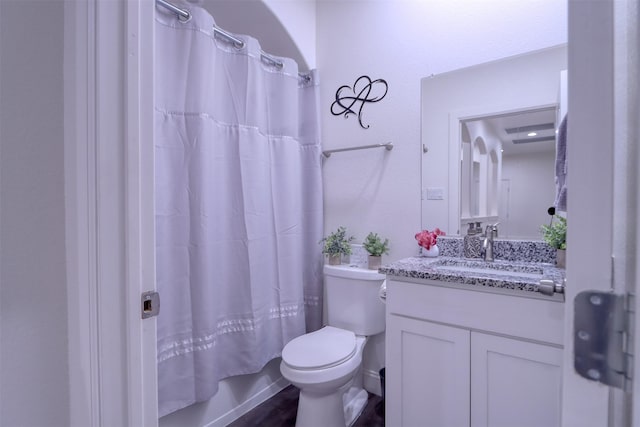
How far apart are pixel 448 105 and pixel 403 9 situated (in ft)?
2.18

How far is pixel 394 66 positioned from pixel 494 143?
2.45ft

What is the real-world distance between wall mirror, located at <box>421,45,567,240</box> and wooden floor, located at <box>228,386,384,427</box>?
110 centimetres

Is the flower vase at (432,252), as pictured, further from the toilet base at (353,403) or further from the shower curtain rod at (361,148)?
the toilet base at (353,403)

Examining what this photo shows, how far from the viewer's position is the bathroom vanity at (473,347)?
3.51 feet

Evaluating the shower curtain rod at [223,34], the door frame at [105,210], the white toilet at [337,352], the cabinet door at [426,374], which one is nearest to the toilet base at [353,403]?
the white toilet at [337,352]

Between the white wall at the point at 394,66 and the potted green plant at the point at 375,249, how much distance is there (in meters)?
0.08

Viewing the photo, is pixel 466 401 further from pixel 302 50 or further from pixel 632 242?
pixel 302 50

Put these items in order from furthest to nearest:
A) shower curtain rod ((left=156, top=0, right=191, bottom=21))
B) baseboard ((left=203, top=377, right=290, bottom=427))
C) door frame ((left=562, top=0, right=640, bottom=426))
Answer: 1. baseboard ((left=203, top=377, right=290, bottom=427))
2. shower curtain rod ((left=156, top=0, right=191, bottom=21))
3. door frame ((left=562, top=0, right=640, bottom=426))

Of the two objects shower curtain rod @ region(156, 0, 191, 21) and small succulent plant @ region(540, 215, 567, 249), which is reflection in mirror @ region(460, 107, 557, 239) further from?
shower curtain rod @ region(156, 0, 191, 21)

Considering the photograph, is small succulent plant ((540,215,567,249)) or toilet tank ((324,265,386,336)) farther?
toilet tank ((324,265,386,336))

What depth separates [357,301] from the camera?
69.8 inches

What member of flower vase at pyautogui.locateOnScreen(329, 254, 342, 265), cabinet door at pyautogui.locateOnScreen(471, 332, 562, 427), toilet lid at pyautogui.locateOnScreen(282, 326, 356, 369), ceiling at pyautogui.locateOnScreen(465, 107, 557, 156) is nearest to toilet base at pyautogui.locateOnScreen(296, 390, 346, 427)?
toilet lid at pyautogui.locateOnScreen(282, 326, 356, 369)

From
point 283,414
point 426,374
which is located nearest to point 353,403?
point 283,414

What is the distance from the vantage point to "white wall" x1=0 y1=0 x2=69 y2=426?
Answer: 0.56 m
